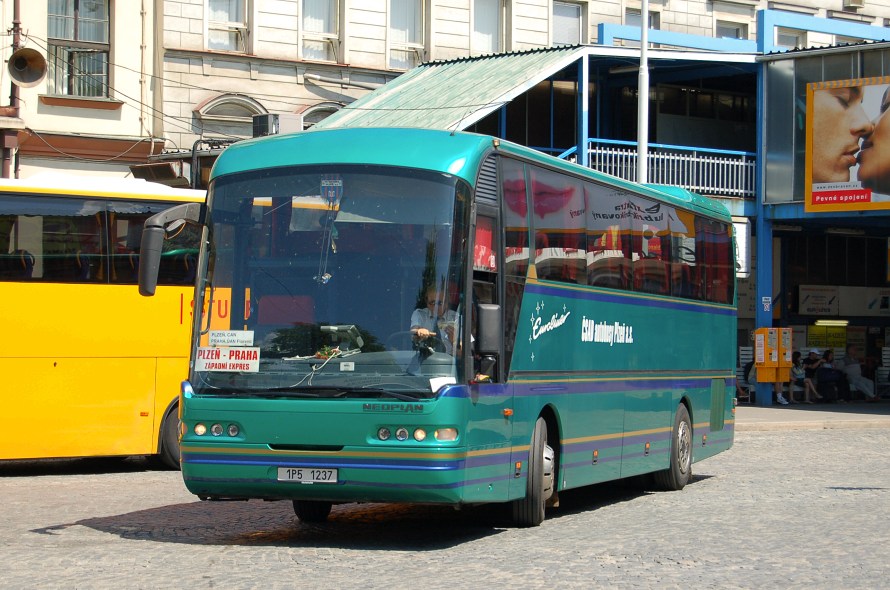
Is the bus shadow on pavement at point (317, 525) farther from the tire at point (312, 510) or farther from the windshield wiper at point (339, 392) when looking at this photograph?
the windshield wiper at point (339, 392)

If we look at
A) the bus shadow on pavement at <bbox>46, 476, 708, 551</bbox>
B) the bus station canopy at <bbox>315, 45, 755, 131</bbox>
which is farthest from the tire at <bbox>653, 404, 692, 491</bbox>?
the bus station canopy at <bbox>315, 45, 755, 131</bbox>

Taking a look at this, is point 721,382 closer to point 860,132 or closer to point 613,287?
point 613,287

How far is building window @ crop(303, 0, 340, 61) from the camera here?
119 ft

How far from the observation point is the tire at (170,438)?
59.8 ft

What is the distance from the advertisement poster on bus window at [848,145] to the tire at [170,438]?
61.9ft

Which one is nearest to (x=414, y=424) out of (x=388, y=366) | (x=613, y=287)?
(x=388, y=366)

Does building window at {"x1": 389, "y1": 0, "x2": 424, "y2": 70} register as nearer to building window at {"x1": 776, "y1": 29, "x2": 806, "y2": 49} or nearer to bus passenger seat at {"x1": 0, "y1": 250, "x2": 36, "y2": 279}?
building window at {"x1": 776, "y1": 29, "x2": 806, "y2": 49}

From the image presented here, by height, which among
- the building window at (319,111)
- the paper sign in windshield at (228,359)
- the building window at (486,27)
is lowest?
the paper sign in windshield at (228,359)

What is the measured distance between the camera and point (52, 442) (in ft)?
57.8

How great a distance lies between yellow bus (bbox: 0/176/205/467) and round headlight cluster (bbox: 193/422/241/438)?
636 cm

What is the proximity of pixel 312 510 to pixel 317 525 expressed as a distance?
0.22 meters

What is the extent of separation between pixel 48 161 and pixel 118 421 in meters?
15.3

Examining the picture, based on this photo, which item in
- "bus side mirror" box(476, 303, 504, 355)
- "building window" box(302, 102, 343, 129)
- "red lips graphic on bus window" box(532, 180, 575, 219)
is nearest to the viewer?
"bus side mirror" box(476, 303, 504, 355)

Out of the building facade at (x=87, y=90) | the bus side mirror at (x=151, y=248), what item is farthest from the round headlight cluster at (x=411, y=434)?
the building facade at (x=87, y=90)
